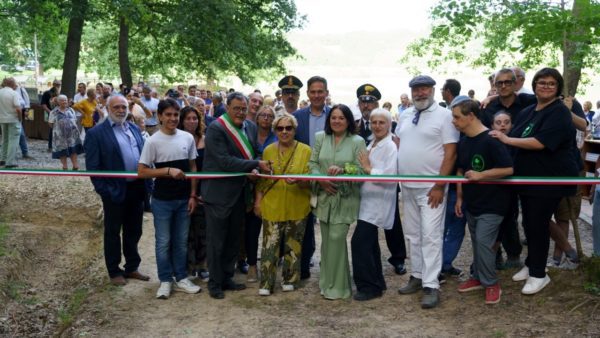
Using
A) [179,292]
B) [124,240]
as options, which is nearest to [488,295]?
[179,292]

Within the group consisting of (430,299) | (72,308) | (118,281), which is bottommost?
(72,308)

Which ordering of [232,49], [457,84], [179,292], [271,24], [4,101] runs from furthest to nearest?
[271,24] → [232,49] → [4,101] → [457,84] → [179,292]

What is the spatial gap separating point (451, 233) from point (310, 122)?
79.2 inches

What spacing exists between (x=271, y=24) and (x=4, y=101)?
1213 centimetres

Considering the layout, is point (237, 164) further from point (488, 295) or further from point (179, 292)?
point (488, 295)

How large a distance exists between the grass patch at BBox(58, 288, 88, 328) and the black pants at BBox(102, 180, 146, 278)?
44 cm

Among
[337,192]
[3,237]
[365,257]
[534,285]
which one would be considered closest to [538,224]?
[534,285]

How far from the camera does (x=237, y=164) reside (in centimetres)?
616

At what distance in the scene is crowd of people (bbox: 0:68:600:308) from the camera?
221 inches

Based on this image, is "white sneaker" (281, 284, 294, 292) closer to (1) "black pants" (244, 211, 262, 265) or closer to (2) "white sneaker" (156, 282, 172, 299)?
(1) "black pants" (244, 211, 262, 265)

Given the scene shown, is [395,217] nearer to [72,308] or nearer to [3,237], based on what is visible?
[72,308]

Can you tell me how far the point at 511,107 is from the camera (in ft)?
21.6

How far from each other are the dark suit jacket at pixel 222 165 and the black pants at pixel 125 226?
36.0 inches

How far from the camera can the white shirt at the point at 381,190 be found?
6.02 meters
